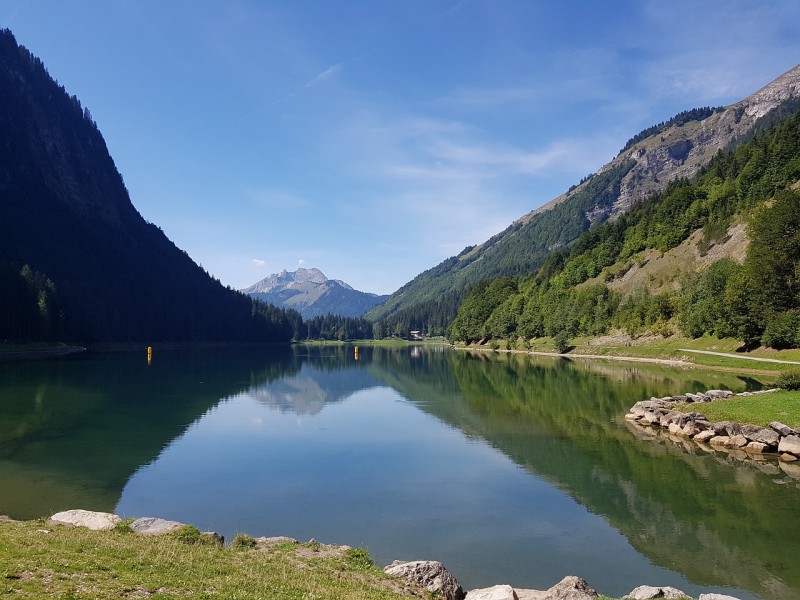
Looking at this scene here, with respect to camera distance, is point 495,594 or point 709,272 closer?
point 495,594

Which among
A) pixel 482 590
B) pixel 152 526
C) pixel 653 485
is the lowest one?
pixel 653 485

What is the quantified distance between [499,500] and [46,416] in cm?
4110

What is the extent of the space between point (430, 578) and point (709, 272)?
109 metres

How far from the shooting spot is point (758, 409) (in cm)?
3703

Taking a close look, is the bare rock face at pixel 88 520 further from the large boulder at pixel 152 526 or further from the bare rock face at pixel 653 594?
the bare rock face at pixel 653 594

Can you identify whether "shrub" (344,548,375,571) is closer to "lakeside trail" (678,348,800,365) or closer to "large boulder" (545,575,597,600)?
"large boulder" (545,575,597,600)

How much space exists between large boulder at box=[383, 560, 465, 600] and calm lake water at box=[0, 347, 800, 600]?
2467mm

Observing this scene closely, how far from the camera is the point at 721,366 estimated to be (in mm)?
79750

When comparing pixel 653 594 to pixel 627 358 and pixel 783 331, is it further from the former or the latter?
pixel 627 358

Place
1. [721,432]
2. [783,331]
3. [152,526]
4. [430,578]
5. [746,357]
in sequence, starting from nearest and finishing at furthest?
[430,578]
[152,526]
[721,432]
[783,331]
[746,357]

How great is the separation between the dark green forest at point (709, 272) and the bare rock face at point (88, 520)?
83.7 meters

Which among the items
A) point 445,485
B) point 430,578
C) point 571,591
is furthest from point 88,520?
point 445,485

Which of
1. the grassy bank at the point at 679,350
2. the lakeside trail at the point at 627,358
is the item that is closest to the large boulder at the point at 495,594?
the grassy bank at the point at 679,350

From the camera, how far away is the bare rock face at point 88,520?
57.5 ft
